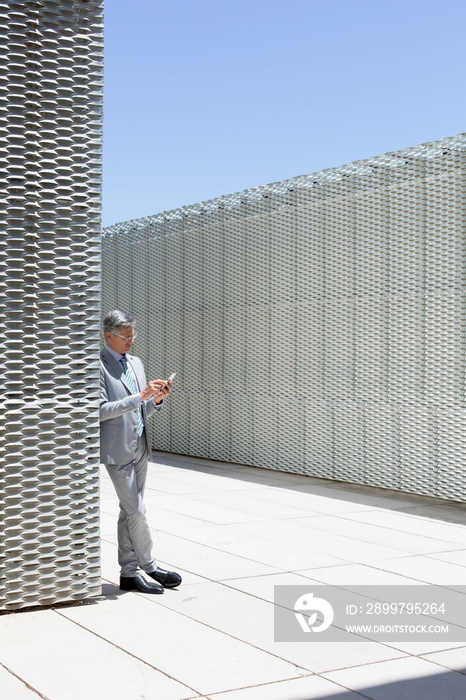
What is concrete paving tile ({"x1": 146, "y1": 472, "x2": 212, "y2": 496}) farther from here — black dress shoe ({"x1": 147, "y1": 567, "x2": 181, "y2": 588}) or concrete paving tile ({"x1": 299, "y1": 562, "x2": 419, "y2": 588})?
black dress shoe ({"x1": 147, "y1": 567, "x2": 181, "y2": 588})

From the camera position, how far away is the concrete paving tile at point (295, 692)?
148 inches

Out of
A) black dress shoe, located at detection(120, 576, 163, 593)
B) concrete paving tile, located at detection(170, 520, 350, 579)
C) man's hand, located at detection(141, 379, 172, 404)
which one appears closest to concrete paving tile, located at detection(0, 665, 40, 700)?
black dress shoe, located at detection(120, 576, 163, 593)

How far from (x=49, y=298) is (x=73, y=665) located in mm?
2087

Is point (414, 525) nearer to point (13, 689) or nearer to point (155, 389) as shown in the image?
point (155, 389)

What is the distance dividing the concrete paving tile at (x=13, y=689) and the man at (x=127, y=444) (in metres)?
1.53

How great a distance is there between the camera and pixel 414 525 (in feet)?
25.9

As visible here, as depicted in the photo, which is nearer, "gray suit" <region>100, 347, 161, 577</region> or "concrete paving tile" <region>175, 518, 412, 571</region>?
"gray suit" <region>100, 347, 161, 577</region>

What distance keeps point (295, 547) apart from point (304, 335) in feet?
15.9

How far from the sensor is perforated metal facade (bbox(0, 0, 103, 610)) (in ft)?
16.6

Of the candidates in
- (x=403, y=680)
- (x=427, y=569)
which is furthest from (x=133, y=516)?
(x=427, y=569)

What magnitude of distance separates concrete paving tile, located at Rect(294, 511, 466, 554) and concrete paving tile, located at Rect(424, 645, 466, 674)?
230 centimetres

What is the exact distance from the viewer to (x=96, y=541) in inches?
210

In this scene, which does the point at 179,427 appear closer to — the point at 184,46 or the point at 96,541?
the point at 184,46

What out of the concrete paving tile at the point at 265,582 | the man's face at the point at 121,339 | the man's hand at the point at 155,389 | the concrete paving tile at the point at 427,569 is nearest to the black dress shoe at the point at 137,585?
the concrete paving tile at the point at 265,582
